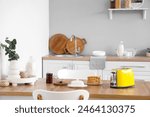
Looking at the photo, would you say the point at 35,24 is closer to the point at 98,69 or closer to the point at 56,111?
the point at 98,69

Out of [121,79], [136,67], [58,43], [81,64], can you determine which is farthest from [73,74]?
[58,43]

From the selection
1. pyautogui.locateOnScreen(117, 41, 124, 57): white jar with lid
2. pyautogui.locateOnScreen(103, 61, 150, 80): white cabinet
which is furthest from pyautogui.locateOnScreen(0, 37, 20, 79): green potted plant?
pyautogui.locateOnScreen(117, 41, 124, 57): white jar with lid

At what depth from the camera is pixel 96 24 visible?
18.2 ft

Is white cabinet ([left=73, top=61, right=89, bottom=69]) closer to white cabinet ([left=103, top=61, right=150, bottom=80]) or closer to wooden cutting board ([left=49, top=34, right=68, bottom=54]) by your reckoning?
white cabinet ([left=103, top=61, right=150, bottom=80])

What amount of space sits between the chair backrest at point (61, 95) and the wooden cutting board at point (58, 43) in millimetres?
3055

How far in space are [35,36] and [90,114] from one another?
7.92 feet

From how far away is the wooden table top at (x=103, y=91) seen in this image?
8.98 ft

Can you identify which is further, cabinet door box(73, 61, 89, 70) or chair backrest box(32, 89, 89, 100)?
cabinet door box(73, 61, 89, 70)

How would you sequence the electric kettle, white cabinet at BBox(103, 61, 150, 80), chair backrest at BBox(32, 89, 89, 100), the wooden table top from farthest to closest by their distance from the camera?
white cabinet at BBox(103, 61, 150, 80) < the electric kettle < the wooden table top < chair backrest at BBox(32, 89, 89, 100)

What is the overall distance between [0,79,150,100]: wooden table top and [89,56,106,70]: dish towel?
1715 millimetres

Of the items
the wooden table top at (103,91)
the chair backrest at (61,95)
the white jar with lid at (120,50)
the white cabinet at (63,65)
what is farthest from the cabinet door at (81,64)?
the chair backrest at (61,95)

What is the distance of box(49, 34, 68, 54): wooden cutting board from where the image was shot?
219 inches

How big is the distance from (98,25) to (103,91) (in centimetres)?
278

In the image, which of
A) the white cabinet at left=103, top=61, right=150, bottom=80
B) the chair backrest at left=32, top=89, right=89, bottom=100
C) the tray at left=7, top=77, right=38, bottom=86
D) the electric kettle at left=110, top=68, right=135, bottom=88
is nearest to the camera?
the chair backrest at left=32, top=89, right=89, bottom=100
